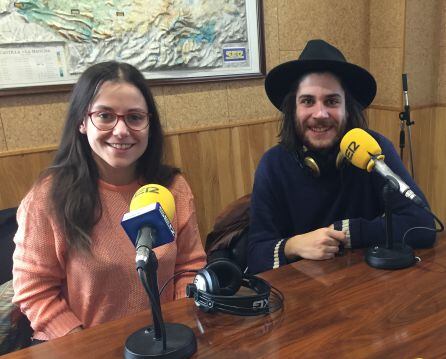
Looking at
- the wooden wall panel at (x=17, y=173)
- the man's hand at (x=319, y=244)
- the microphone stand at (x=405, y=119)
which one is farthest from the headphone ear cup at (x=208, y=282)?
the microphone stand at (x=405, y=119)

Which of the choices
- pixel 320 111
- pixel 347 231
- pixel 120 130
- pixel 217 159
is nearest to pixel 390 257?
pixel 347 231

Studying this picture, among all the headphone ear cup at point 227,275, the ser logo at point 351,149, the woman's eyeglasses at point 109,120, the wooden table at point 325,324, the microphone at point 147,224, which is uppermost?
the woman's eyeglasses at point 109,120

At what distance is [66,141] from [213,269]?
25.1 inches

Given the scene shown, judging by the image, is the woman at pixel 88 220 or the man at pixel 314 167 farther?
the man at pixel 314 167

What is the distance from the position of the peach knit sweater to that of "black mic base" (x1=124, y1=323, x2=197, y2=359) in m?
0.38

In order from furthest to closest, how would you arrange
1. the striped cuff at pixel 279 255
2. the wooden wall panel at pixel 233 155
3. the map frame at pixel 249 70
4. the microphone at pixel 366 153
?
the wooden wall panel at pixel 233 155
the map frame at pixel 249 70
the striped cuff at pixel 279 255
the microphone at pixel 366 153

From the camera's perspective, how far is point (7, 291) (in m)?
1.36

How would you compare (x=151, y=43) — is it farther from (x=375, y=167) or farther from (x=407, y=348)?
(x=407, y=348)

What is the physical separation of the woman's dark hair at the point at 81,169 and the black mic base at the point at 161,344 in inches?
16.7

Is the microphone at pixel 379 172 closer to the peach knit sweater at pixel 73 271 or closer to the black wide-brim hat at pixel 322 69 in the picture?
the black wide-brim hat at pixel 322 69

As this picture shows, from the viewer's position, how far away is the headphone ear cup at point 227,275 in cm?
104

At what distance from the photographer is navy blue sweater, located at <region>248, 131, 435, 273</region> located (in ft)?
4.58

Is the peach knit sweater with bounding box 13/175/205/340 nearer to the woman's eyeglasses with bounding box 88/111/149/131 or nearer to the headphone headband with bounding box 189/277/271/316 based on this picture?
the woman's eyeglasses with bounding box 88/111/149/131

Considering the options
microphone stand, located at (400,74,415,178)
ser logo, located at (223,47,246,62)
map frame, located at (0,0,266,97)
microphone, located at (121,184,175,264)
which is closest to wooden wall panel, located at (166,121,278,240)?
map frame, located at (0,0,266,97)
